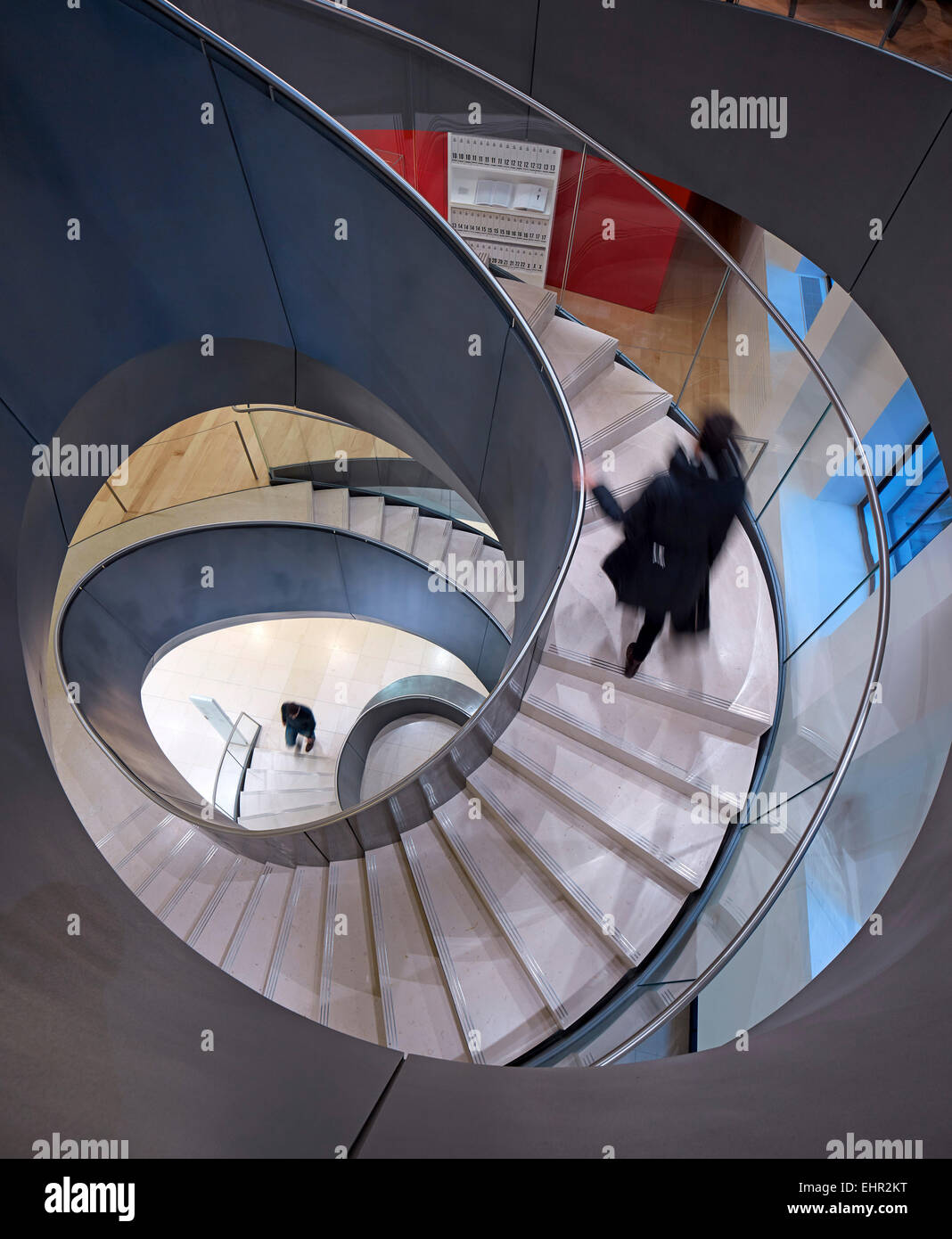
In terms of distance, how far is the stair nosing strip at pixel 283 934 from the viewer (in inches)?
180

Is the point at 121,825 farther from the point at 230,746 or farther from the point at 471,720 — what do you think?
the point at 230,746

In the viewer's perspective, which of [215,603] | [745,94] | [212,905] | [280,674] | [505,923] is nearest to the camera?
[505,923]

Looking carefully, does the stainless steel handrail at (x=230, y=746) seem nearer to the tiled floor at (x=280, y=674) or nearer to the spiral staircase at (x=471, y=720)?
the tiled floor at (x=280, y=674)

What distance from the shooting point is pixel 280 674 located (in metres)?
11.6

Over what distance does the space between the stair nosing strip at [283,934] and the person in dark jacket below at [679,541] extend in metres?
2.89

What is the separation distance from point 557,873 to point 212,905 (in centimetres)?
269

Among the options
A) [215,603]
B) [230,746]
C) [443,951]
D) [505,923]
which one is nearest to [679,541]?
[505,923]

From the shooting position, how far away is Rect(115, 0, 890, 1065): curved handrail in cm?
320

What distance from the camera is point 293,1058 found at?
1820mm

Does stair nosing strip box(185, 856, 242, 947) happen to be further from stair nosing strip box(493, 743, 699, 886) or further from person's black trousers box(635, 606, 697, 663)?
person's black trousers box(635, 606, 697, 663)

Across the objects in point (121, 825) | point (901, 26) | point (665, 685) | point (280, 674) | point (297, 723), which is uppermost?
point (901, 26)

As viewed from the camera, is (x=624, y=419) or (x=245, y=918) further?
(x=624, y=419)

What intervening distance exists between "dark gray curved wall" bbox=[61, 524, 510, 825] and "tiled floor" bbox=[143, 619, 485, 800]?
135cm

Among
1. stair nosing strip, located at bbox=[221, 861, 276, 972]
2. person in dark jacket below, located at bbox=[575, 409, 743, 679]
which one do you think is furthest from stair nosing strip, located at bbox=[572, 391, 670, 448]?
stair nosing strip, located at bbox=[221, 861, 276, 972]
